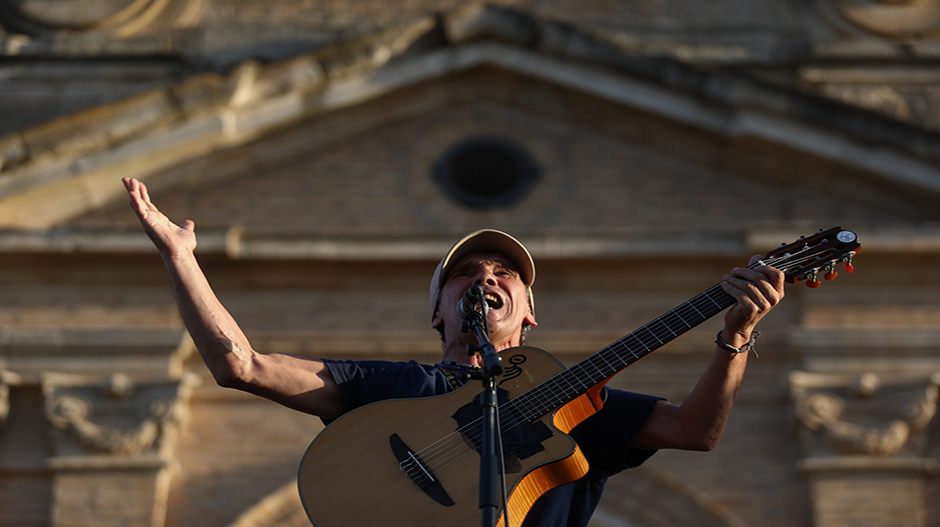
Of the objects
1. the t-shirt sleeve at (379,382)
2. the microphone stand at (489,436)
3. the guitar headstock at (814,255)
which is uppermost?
the guitar headstock at (814,255)

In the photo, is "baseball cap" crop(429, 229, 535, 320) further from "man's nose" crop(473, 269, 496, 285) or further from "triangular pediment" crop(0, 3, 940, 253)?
"triangular pediment" crop(0, 3, 940, 253)

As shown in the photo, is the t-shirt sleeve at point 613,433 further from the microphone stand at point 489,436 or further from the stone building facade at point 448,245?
the stone building facade at point 448,245

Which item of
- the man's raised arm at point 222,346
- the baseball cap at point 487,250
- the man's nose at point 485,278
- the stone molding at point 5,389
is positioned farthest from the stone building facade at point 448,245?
the man's raised arm at point 222,346

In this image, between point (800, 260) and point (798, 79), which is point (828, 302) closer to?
point (798, 79)

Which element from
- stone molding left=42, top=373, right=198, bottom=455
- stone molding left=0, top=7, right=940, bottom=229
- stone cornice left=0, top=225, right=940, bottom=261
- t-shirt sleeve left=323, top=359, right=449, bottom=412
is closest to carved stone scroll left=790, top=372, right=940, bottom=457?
stone cornice left=0, top=225, right=940, bottom=261

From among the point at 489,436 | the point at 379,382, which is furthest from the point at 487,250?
the point at 489,436

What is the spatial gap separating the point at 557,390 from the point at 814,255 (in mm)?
801

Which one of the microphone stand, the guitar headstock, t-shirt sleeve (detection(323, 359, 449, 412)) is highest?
the guitar headstock

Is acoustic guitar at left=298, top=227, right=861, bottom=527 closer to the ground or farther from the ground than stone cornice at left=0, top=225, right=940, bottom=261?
closer to the ground

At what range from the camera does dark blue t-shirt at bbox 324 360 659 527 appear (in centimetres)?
340

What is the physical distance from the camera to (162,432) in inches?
400

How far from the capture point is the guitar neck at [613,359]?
330cm

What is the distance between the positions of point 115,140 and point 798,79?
622 cm

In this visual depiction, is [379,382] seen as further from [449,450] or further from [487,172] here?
[487,172]
